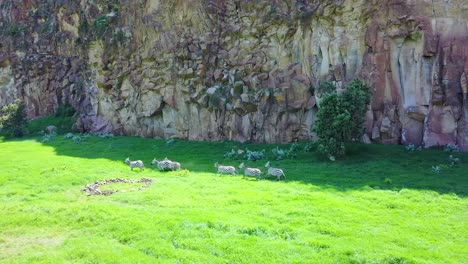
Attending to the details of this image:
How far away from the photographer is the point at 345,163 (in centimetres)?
3177

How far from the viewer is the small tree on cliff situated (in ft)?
107

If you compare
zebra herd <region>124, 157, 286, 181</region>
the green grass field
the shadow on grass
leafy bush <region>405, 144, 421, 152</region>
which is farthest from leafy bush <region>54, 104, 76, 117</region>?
leafy bush <region>405, 144, 421, 152</region>

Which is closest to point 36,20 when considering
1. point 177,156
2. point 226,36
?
point 226,36

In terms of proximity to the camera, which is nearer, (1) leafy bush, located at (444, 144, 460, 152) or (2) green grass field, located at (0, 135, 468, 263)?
(2) green grass field, located at (0, 135, 468, 263)

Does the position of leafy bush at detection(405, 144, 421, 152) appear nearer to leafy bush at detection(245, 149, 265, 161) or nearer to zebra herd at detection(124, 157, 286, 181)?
zebra herd at detection(124, 157, 286, 181)

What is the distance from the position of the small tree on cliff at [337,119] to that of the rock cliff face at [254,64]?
175 inches

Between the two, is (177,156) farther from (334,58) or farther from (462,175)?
(462,175)

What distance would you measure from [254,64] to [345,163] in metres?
17.7

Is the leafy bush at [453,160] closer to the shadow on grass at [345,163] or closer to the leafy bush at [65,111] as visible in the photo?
the shadow on grass at [345,163]

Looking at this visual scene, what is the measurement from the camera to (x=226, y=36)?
48.9 metres

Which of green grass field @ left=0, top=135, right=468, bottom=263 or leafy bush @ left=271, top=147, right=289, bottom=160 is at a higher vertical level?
leafy bush @ left=271, top=147, right=289, bottom=160

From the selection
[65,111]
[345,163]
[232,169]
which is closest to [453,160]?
[345,163]

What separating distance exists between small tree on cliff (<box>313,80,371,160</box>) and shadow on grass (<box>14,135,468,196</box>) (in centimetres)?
113

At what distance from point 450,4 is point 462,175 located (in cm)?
1516
